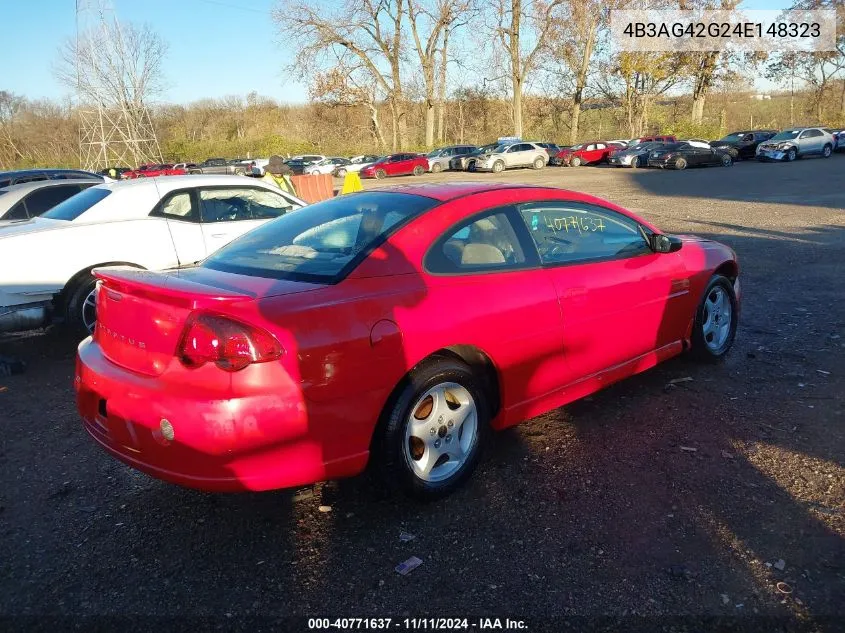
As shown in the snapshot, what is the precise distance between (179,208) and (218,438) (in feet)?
15.6

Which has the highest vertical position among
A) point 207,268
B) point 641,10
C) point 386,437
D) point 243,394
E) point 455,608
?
point 641,10

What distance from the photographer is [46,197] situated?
28.7ft

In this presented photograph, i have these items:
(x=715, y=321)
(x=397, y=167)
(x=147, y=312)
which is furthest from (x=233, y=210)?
(x=397, y=167)

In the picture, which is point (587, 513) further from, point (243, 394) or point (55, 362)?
point (55, 362)

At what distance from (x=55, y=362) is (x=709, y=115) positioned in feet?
177

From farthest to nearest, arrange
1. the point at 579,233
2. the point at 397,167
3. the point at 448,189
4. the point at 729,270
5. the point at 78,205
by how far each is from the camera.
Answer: the point at 397,167 → the point at 78,205 → the point at 729,270 → the point at 579,233 → the point at 448,189

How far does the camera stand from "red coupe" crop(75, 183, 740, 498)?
2.55 m

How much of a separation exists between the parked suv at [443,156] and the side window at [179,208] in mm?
33211

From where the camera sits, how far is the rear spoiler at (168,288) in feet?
8.57

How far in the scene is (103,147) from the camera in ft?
94.7

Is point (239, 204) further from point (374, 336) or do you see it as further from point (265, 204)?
point (374, 336)

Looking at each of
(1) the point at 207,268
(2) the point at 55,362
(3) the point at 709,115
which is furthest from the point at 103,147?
(3) the point at 709,115

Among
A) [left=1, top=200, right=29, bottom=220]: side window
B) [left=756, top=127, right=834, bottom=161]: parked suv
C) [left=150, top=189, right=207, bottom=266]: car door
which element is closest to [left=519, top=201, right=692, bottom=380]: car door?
[left=150, top=189, right=207, bottom=266]: car door

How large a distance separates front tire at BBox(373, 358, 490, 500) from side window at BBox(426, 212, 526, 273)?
19.7 inches
